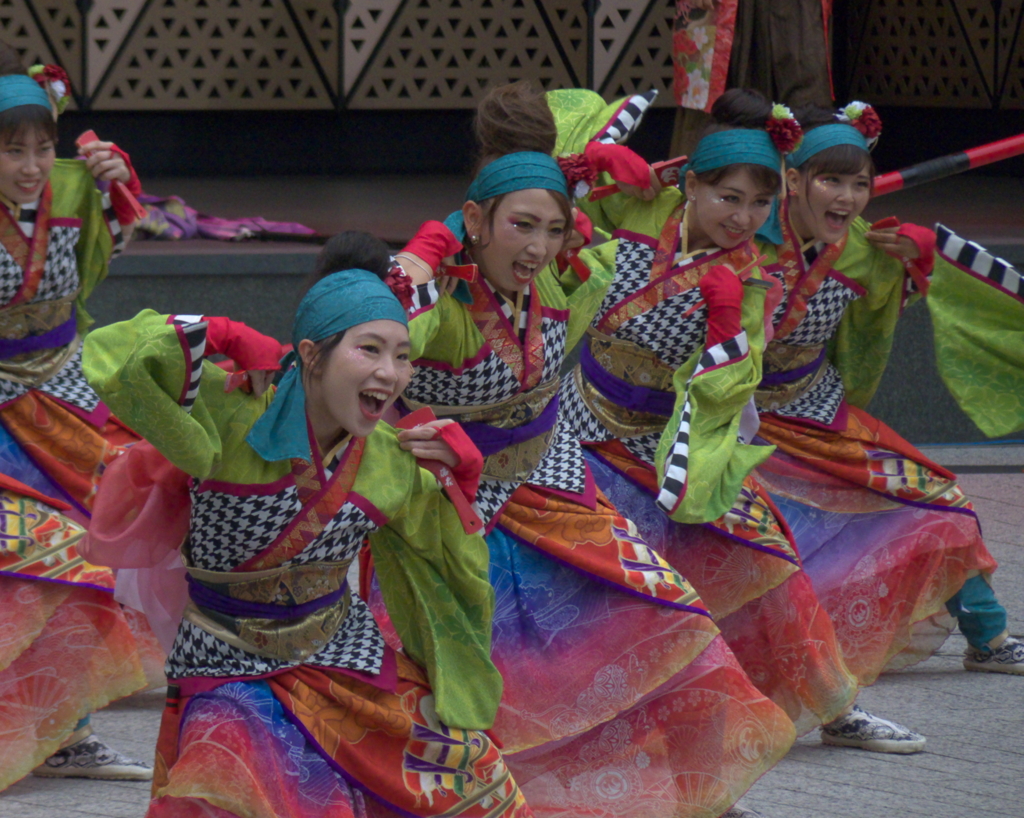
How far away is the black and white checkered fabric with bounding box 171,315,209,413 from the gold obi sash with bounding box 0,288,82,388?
4.06ft

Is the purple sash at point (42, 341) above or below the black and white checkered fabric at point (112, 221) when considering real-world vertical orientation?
below

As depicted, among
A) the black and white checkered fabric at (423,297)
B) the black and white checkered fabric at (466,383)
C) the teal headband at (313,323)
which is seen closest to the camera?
the teal headband at (313,323)

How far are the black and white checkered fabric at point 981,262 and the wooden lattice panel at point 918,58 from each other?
5782 millimetres

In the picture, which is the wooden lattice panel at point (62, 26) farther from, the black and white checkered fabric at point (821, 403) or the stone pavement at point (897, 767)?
the black and white checkered fabric at point (821, 403)

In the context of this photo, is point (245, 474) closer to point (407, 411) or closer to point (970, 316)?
point (407, 411)

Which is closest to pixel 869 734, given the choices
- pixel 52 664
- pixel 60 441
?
pixel 52 664

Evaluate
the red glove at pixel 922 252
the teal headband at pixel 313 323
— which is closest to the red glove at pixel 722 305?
the red glove at pixel 922 252

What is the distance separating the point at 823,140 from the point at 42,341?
172 centimetres

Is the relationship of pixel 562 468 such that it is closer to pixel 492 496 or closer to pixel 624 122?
pixel 492 496

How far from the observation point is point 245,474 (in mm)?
2191

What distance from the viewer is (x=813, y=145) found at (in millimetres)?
3480

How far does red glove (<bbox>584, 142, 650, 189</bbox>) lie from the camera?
324 centimetres

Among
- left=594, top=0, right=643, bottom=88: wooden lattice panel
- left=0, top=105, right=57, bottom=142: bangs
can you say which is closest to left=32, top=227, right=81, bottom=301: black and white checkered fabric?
left=0, top=105, right=57, bottom=142: bangs

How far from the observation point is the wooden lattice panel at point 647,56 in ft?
28.6
